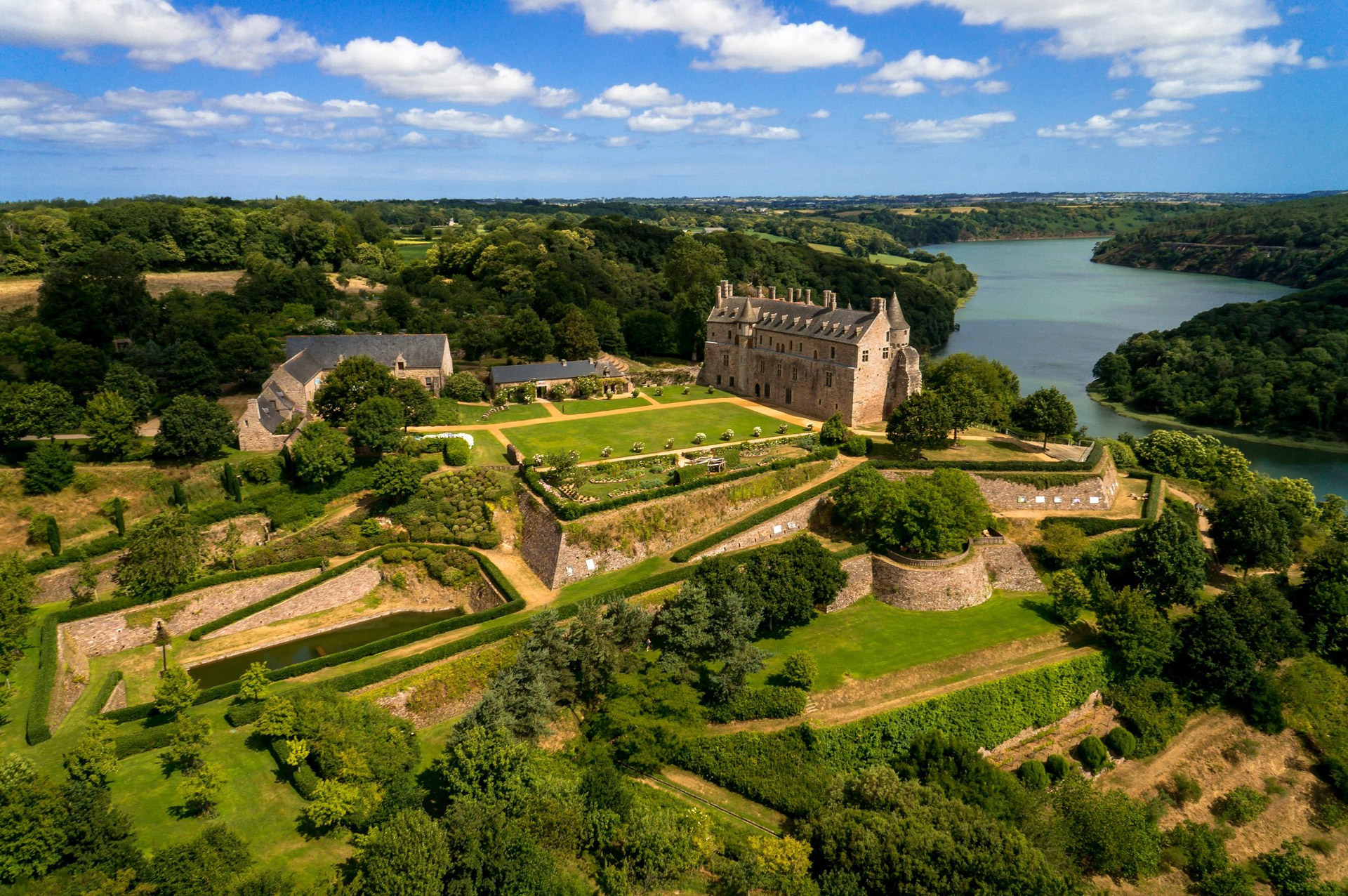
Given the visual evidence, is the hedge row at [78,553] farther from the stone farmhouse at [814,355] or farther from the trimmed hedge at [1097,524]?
the trimmed hedge at [1097,524]

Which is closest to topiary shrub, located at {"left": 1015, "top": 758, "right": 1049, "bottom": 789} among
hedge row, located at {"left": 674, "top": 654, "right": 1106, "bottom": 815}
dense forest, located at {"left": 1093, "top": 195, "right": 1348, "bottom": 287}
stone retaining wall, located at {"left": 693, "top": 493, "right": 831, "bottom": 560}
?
hedge row, located at {"left": 674, "top": 654, "right": 1106, "bottom": 815}

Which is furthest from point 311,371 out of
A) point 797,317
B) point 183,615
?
point 797,317

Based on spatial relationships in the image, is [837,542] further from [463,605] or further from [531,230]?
[531,230]

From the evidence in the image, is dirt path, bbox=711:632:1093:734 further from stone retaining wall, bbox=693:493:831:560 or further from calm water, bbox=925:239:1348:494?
calm water, bbox=925:239:1348:494

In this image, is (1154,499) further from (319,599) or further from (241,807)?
(241,807)

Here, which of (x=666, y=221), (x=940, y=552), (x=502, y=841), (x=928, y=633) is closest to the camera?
(x=502, y=841)

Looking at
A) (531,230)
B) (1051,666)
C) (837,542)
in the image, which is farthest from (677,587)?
(531,230)
